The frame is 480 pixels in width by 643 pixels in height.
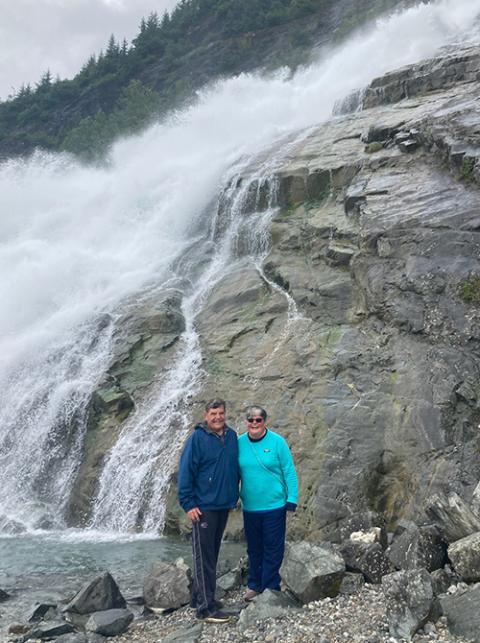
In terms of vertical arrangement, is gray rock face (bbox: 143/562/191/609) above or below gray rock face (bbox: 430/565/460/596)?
below

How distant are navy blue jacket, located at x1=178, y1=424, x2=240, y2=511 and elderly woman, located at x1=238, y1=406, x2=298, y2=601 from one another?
0.22 m

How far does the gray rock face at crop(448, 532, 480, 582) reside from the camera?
17.4 feet

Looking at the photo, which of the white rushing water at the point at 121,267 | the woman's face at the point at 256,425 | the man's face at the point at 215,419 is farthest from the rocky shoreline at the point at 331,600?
the white rushing water at the point at 121,267

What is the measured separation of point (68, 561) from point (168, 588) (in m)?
3.53

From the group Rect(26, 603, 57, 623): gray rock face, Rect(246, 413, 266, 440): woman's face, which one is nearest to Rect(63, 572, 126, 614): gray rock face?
Rect(26, 603, 57, 623): gray rock face

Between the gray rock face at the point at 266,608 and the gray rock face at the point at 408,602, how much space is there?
110 cm

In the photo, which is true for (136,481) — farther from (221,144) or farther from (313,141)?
(221,144)

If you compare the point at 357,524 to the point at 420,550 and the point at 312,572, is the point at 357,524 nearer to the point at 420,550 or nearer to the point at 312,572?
the point at 420,550

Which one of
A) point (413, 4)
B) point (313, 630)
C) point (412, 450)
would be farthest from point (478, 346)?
point (413, 4)

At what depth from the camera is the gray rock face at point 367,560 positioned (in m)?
6.28

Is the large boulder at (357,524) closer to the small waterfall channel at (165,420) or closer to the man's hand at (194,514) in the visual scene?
the man's hand at (194,514)

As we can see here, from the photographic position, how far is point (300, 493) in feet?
32.3

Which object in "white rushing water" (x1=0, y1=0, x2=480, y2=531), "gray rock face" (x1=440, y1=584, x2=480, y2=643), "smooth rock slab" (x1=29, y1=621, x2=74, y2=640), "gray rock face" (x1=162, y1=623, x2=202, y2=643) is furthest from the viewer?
"white rushing water" (x1=0, y1=0, x2=480, y2=531)

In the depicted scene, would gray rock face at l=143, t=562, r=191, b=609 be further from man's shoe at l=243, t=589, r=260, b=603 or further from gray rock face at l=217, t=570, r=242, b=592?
man's shoe at l=243, t=589, r=260, b=603
